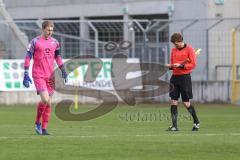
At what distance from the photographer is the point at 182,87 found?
16.0 metres

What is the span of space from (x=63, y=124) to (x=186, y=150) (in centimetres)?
737

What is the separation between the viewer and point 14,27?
31672 mm

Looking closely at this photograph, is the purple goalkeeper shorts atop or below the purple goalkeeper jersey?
below

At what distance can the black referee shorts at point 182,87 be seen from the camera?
16.0 m

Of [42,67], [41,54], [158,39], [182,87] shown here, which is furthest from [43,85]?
[158,39]

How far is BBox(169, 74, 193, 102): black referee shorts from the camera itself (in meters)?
16.0

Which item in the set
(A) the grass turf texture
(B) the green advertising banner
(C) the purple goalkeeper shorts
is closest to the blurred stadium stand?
(B) the green advertising banner

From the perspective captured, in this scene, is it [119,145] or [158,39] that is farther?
[158,39]

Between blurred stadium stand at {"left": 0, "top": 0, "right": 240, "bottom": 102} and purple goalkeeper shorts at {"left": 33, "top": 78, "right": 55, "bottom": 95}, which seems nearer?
purple goalkeeper shorts at {"left": 33, "top": 78, "right": 55, "bottom": 95}

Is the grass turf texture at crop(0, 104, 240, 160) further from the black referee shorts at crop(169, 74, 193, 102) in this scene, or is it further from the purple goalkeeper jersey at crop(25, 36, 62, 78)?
the purple goalkeeper jersey at crop(25, 36, 62, 78)

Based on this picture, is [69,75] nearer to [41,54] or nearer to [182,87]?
[182,87]

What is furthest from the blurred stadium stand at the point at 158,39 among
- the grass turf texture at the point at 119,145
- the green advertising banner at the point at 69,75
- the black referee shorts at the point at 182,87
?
the black referee shorts at the point at 182,87

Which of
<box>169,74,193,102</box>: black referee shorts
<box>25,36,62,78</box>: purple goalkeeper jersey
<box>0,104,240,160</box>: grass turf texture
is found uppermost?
<box>25,36,62,78</box>: purple goalkeeper jersey

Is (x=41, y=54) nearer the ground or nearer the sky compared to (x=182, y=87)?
nearer the sky
